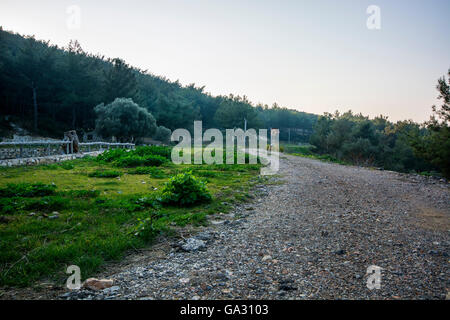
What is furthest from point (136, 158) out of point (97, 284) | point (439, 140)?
point (439, 140)

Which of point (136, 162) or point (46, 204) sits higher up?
point (136, 162)

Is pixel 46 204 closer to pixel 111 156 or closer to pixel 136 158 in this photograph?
pixel 136 158

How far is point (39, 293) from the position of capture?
2.86m

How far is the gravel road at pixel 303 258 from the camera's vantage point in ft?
9.36

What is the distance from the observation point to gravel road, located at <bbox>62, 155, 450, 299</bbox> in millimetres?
2852

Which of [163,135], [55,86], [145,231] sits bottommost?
[145,231]

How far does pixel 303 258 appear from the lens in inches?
144

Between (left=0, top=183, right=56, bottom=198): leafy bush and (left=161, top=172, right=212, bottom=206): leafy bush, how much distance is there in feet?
10.1

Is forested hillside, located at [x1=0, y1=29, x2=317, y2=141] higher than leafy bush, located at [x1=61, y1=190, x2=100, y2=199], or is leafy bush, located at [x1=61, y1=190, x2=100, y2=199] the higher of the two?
forested hillside, located at [x1=0, y1=29, x2=317, y2=141]

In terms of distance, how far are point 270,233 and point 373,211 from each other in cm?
313

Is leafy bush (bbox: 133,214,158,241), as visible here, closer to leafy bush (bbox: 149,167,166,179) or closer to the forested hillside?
leafy bush (bbox: 149,167,166,179)

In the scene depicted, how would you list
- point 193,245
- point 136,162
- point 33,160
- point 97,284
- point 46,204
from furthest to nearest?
1. point 136,162
2. point 33,160
3. point 46,204
4. point 193,245
5. point 97,284

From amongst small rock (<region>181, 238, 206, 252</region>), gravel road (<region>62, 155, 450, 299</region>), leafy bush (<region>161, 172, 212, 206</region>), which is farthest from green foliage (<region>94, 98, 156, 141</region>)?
small rock (<region>181, 238, 206, 252</region>)

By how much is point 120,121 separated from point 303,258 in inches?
1438
